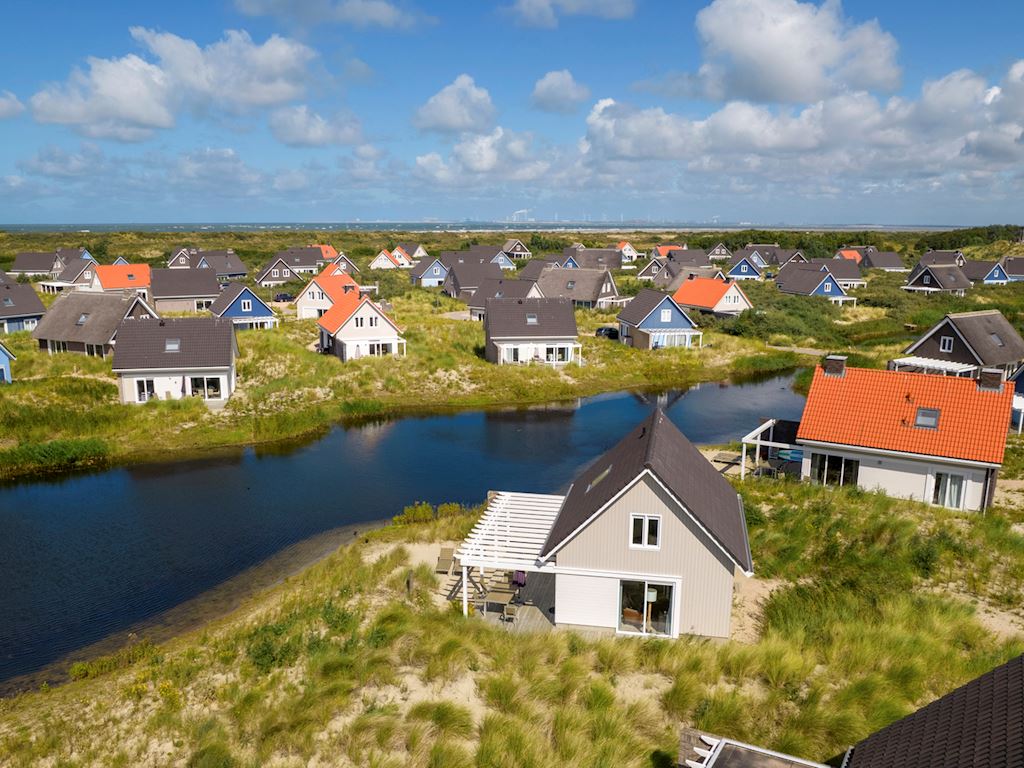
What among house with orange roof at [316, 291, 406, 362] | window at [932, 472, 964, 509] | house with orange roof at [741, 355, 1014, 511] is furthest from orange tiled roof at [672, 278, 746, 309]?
window at [932, 472, 964, 509]

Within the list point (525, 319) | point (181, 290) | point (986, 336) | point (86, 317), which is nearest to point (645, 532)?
point (986, 336)

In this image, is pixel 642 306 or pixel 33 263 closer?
pixel 642 306

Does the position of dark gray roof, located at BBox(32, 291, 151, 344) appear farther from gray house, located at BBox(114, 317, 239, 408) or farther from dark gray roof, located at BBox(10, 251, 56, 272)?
dark gray roof, located at BBox(10, 251, 56, 272)

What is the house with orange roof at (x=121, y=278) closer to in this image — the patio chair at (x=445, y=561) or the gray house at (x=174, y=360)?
the gray house at (x=174, y=360)

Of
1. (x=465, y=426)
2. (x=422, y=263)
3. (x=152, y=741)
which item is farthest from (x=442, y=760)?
(x=422, y=263)

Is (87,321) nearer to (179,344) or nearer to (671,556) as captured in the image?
(179,344)

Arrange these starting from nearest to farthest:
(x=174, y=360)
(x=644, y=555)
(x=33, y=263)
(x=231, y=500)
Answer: (x=644, y=555) < (x=231, y=500) < (x=174, y=360) < (x=33, y=263)

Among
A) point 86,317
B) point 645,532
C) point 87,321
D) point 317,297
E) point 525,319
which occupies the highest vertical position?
point 317,297
